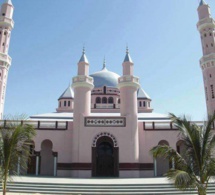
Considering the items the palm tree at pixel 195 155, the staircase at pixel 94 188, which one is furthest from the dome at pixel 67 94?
the palm tree at pixel 195 155

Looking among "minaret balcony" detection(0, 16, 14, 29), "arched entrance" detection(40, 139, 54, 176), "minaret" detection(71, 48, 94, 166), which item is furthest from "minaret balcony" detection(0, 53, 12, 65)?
"arched entrance" detection(40, 139, 54, 176)

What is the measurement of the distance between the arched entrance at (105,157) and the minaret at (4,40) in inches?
491

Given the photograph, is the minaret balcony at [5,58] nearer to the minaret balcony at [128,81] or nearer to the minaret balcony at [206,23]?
the minaret balcony at [128,81]

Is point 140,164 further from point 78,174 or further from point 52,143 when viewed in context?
point 52,143

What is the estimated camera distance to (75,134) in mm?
21984

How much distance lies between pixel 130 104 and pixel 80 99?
478cm

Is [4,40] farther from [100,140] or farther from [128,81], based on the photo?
[100,140]

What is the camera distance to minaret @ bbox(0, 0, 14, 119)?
93.6 ft

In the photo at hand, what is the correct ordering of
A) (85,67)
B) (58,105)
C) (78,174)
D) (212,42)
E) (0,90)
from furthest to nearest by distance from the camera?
(58,105)
(212,42)
(0,90)
(85,67)
(78,174)

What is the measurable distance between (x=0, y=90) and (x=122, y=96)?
47.9 ft

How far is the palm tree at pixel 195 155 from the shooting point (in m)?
10.1

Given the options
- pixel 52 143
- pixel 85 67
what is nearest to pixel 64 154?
pixel 52 143

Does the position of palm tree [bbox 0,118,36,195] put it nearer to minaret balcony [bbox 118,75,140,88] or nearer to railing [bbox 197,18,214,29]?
minaret balcony [bbox 118,75,140,88]

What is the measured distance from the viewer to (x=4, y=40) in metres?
29.9
